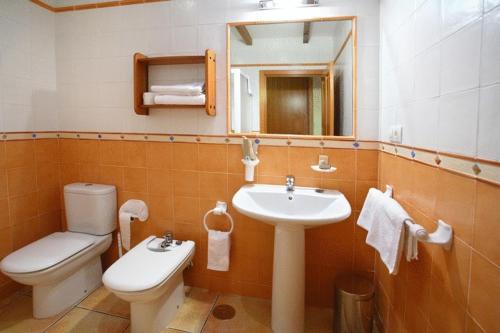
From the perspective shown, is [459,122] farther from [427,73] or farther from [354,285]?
[354,285]

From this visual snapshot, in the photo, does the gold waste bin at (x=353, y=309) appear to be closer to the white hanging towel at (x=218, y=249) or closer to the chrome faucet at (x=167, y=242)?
the white hanging towel at (x=218, y=249)

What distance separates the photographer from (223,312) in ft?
5.85

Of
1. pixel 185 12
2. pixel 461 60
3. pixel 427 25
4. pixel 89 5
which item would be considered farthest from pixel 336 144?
pixel 89 5

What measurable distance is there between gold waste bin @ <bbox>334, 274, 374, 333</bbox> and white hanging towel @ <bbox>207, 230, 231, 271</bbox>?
702mm

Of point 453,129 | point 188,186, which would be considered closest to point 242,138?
point 188,186

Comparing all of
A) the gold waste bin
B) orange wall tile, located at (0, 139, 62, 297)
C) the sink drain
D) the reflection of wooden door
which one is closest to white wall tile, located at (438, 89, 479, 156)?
the reflection of wooden door

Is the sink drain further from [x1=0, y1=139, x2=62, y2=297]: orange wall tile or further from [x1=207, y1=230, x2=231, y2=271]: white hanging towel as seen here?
[x1=0, y1=139, x2=62, y2=297]: orange wall tile

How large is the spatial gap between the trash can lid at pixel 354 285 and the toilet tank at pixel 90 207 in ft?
5.34

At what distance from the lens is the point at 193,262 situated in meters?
2.01

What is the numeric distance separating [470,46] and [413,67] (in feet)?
1.29

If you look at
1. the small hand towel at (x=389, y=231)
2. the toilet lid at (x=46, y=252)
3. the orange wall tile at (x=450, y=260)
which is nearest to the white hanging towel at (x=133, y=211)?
the toilet lid at (x=46, y=252)

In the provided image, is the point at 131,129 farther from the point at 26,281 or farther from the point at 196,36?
the point at 26,281

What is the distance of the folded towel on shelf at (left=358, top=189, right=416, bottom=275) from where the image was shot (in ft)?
3.35

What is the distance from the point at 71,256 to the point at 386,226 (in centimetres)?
179
